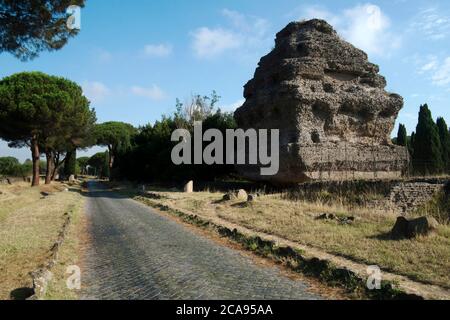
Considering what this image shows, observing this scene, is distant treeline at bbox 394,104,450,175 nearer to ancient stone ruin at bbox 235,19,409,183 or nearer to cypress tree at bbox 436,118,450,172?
cypress tree at bbox 436,118,450,172

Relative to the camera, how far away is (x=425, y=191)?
17797 mm

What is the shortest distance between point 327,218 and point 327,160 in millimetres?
11719

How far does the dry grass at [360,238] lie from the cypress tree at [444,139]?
76.0 ft

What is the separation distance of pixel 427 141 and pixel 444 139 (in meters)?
3.69

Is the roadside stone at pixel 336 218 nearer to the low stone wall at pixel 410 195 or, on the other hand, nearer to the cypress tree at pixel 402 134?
the low stone wall at pixel 410 195

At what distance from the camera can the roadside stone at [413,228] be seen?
9.40m

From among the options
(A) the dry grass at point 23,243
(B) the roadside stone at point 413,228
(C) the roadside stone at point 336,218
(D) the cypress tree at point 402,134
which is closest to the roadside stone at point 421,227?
(B) the roadside stone at point 413,228

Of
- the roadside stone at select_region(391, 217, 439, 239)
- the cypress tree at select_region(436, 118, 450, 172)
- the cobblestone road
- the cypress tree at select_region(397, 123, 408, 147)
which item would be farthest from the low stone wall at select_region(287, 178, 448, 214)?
the cypress tree at select_region(397, 123, 408, 147)

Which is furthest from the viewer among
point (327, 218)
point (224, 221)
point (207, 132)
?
point (207, 132)

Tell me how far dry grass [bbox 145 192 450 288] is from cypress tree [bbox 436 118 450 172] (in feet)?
76.0

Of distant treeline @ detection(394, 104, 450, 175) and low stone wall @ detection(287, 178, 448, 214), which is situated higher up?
distant treeline @ detection(394, 104, 450, 175)

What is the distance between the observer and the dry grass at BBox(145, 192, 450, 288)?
7.19 m
